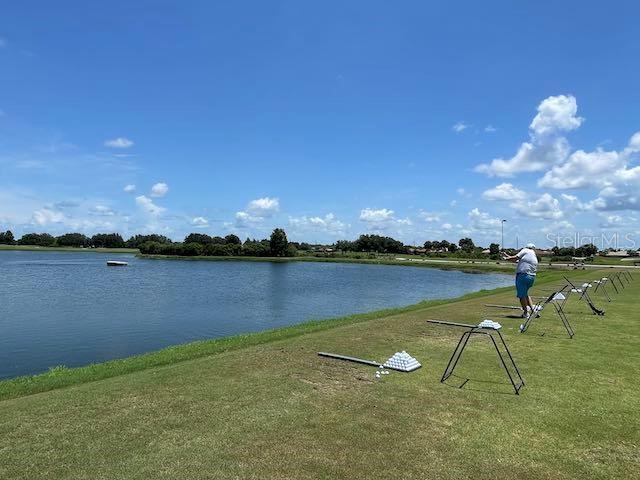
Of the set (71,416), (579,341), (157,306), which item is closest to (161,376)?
(71,416)

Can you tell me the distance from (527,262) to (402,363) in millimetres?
6821

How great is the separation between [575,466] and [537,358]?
5072mm

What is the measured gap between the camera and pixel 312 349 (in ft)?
34.7

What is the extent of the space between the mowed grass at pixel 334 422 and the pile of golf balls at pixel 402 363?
0.19 metres

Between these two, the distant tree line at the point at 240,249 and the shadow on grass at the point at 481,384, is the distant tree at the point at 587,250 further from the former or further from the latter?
the shadow on grass at the point at 481,384

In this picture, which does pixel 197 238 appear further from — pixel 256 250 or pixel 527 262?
pixel 527 262

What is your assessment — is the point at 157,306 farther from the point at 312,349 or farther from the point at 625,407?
the point at 625,407

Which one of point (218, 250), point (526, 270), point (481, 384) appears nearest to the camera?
point (481, 384)

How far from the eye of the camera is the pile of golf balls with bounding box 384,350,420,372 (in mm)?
8539

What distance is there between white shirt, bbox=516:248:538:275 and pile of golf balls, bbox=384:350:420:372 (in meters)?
6.27

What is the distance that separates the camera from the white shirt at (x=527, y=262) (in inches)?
526

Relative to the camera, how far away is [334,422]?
6.04 metres

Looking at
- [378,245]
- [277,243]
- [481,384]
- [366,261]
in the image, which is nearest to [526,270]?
[481,384]

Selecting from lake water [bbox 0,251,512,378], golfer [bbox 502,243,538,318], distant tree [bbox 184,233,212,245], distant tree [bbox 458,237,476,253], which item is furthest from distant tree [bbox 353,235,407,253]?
golfer [bbox 502,243,538,318]
